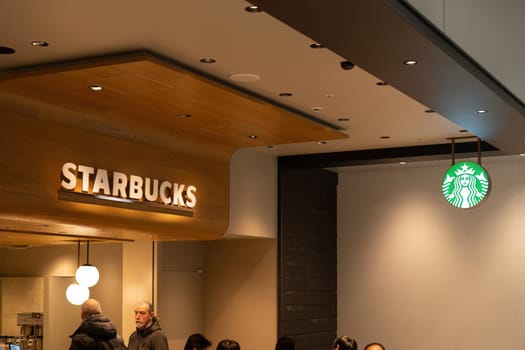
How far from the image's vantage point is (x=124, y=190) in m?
7.38

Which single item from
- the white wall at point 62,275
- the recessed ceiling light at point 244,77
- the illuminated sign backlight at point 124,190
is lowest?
the white wall at point 62,275

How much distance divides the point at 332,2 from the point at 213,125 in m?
4.30

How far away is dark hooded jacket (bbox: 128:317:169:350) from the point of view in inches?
319

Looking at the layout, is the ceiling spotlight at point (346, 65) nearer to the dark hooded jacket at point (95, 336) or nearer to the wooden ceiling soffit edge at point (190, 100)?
the wooden ceiling soffit edge at point (190, 100)

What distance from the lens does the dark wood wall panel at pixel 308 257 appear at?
34.6ft

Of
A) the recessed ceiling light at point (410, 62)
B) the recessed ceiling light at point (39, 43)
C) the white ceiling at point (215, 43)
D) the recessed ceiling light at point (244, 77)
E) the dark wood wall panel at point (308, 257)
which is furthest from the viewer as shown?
the dark wood wall panel at point (308, 257)

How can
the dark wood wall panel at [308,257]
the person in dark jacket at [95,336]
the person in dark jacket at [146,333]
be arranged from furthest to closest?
the dark wood wall panel at [308,257] < the person in dark jacket at [146,333] < the person in dark jacket at [95,336]

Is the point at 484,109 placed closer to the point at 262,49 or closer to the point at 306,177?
the point at 262,49

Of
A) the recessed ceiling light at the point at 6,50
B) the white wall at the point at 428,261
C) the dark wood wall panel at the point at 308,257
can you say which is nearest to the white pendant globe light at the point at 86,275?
the dark wood wall panel at the point at 308,257

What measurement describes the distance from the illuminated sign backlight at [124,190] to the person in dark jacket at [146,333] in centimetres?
100

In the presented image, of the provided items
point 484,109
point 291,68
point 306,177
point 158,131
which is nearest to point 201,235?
point 158,131

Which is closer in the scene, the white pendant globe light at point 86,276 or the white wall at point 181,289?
the white pendant globe light at point 86,276

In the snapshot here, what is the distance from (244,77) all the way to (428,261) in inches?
215

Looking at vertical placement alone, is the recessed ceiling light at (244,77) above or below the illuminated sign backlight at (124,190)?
above
